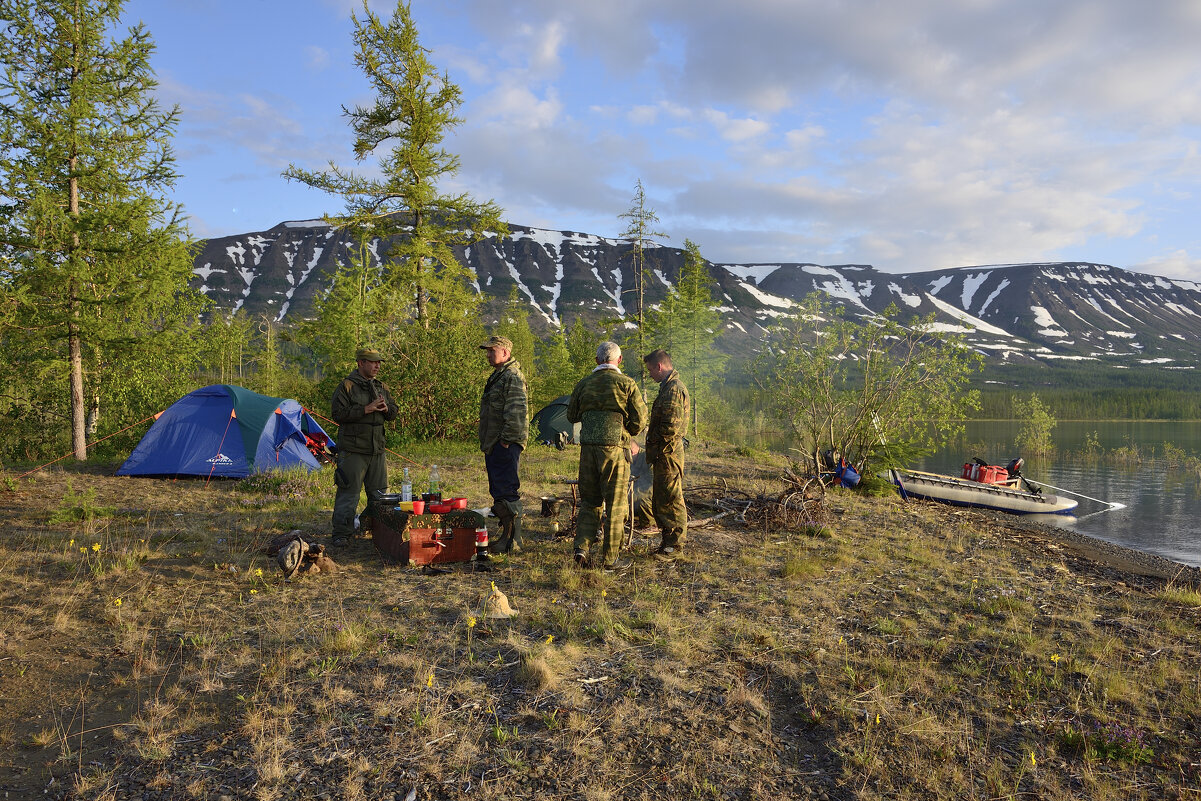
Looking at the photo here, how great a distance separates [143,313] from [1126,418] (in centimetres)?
10829

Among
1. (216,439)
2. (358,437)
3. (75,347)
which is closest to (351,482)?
(358,437)

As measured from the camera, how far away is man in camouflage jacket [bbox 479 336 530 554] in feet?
21.7

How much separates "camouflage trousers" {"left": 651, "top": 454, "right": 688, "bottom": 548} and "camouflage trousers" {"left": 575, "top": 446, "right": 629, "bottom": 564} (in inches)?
27.0

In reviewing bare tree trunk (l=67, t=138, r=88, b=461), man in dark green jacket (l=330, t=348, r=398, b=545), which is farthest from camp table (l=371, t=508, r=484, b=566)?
bare tree trunk (l=67, t=138, r=88, b=461)

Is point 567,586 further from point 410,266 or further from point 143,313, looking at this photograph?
point 410,266

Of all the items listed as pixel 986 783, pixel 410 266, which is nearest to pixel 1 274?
pixel 410 266

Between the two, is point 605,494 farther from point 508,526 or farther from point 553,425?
point 553,425

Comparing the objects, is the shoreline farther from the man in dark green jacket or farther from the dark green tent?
the dark green tent

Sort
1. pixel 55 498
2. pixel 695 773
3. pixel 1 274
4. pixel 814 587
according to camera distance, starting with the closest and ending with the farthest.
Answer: pixel 695 773 → pixel 814 587 → pixel 55 498 → pixel 1 274

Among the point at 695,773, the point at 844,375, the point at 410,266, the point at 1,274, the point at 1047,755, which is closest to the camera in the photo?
the point at 695,773

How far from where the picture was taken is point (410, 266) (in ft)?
59.1

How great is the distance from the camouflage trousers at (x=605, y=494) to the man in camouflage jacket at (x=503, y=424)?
0.78 meters

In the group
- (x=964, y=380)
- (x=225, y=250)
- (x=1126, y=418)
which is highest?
(x=225, y=250)

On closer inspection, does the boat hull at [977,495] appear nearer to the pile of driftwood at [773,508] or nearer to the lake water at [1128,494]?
the lake water at [1128,494]
